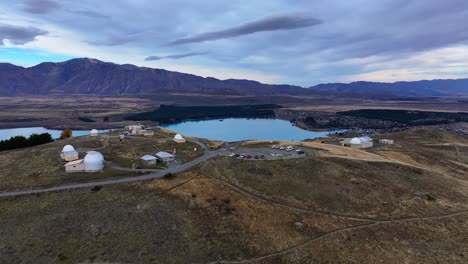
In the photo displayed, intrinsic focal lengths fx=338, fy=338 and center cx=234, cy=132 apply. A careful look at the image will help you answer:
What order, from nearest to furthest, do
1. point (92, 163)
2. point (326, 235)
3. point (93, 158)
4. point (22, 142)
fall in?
1. point (326, 235)
2. point (92, 163)
3. point (93, 158)
4. point (22, 142)

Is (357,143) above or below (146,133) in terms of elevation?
below

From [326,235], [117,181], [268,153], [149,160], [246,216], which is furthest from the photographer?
[268,153]

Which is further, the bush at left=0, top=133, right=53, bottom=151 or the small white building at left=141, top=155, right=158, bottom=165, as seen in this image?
the bush at left=0, top=133, right=53, bottom=151

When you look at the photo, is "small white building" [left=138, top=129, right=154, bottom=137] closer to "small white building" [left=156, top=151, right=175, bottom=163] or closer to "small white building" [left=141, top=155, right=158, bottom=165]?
"small white building" [left=156, top=151, right=175, bottom=163]

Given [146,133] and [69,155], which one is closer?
[69,155]

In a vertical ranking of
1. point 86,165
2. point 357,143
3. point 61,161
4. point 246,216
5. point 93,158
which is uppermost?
point 93,158

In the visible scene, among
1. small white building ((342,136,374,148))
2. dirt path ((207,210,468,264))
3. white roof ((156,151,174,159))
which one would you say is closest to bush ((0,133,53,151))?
white roof ((156,151,174,159))

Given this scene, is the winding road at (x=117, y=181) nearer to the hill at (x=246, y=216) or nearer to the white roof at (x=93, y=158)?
the hill at (x=246, y=216)

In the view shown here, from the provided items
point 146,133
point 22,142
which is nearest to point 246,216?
point 146,133

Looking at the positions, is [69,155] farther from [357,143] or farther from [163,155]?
[357,143]
